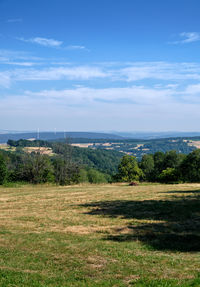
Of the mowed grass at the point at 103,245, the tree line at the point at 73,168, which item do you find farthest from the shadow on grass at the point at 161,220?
the tree line at the point at 73,168

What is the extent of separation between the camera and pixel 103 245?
12.9 metres

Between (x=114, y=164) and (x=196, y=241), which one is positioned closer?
(x=196, y=241)

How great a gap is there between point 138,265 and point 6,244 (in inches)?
267

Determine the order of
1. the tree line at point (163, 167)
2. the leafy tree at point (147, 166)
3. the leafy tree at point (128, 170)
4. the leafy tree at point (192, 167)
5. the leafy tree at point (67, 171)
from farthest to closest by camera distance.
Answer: the leafy tree at point (147, 166) < the leafy tree at point (128, 170) < the leafy tree at point (67, 171) < the leafy tree at point (192, 167) < the tree line at point (163, 167)

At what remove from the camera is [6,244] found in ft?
43.9

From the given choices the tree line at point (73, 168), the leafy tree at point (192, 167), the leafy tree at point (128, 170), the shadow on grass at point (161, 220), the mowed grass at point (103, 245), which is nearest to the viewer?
the mowed grass at point (103, 245)

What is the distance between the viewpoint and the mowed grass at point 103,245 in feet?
28.6

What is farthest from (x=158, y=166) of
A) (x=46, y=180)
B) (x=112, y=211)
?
(x=112, y=211)

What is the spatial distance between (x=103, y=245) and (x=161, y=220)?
6.48 m

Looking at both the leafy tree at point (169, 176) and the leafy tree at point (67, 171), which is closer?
the leafy tree at point (169, 176)

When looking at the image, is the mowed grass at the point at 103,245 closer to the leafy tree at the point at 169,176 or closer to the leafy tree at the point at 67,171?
the leafy tree at the point at 169,176

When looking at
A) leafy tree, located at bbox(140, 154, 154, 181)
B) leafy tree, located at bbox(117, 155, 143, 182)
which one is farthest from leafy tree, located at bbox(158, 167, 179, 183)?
leafy tree, located at bbox(140, 154, 154, 181)

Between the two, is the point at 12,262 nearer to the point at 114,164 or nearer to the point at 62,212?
the point at 62,212

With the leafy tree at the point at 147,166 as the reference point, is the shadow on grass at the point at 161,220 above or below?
above
